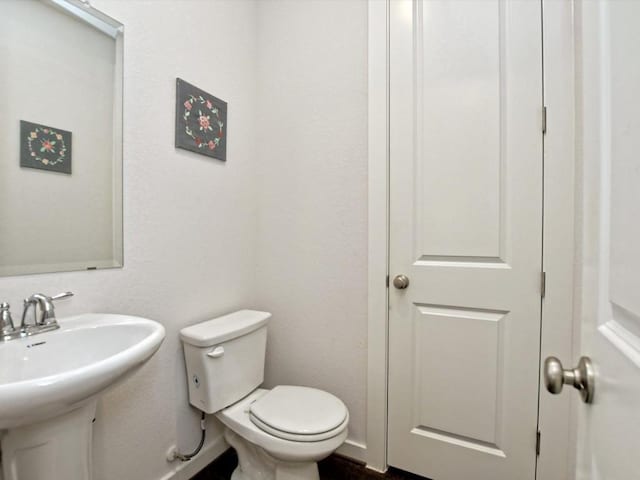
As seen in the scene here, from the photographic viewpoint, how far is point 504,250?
3.96ft

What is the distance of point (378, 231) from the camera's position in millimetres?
1410

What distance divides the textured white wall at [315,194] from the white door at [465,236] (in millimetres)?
178

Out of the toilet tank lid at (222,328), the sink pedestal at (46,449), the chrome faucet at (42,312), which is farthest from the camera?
the toilet tank lid at (222,328)

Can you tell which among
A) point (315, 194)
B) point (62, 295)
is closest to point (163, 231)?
point (62, 295)

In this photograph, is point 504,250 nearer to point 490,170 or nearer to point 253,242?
point 490,170

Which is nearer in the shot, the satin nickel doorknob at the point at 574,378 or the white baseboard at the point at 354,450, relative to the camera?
the satin nickel doorknob at the point at 574,378

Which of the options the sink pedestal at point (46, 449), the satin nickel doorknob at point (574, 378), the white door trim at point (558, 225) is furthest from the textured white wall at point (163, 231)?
the white door trim at point (558, 225)

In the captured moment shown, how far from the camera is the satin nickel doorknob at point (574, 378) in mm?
421

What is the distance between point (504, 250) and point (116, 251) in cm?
148

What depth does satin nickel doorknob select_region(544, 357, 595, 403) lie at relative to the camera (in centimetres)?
42

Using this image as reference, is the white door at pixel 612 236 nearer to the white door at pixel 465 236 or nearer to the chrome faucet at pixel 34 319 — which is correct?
the white door at pixel 465 236

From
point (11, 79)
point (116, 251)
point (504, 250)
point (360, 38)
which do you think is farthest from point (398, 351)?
point (11, 79)

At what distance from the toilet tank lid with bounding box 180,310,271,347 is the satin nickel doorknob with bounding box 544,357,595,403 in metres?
1.11

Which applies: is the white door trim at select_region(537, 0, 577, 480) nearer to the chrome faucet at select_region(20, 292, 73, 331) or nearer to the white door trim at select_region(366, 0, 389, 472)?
the white door trim at select_region(366, 0, 389, 472)
